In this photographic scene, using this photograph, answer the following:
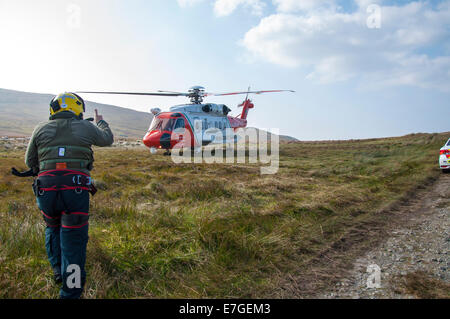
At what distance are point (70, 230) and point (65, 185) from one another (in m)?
0.47

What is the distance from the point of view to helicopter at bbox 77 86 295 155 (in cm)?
1571

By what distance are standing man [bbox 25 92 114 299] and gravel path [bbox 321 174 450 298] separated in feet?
8.81

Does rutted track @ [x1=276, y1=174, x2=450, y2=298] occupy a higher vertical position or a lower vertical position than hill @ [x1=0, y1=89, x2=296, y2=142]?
lower

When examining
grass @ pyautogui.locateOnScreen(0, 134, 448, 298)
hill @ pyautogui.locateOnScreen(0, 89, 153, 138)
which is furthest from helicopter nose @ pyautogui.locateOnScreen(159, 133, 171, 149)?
hill @ pyautogui.locateOnScreen(0, 89, 153, 138)

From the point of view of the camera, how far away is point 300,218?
18.0ft

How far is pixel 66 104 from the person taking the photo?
3.19 meters

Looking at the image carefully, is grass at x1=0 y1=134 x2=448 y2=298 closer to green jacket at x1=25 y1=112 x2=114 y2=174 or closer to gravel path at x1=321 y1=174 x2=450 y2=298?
gravel path at x1=321 y1=174 x2=450 y2=298

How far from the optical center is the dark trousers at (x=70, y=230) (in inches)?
109

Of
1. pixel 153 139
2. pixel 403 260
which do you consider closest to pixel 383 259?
pixel 403 260

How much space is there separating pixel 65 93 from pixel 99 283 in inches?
88.5

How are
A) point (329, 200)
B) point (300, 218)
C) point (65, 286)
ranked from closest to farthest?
point (65, 286)
point (300, 218)
point (329, 200)

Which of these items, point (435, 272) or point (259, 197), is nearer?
point (435, 272)
